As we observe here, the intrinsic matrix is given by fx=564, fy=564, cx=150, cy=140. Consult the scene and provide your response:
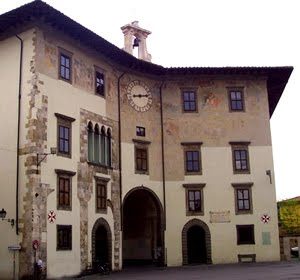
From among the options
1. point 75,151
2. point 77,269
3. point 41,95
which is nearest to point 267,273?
point 77,269

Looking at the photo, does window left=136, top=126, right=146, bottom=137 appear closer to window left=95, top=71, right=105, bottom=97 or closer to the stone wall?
window left=95, top=71, right=105, bottom=97

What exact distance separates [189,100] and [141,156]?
537cm

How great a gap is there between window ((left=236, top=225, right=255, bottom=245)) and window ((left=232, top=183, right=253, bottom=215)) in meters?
0.93

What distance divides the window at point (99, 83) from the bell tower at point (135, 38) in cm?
893

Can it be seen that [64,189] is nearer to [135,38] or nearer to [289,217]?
[135,38]

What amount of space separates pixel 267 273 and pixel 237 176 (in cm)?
1050

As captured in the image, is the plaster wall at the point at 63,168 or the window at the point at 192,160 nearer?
the plaster wall at the point at 63,168

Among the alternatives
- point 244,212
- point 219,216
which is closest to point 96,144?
point 219,216

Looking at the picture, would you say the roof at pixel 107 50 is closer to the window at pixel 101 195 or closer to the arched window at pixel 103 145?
the arched window at pixel 103 145

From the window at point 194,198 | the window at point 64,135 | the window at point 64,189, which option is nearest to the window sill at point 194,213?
the window at point 194,198

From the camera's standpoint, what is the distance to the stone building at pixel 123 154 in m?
26.3

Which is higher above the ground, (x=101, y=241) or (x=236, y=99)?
(x=236, y=99)

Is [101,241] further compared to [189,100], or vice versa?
[189,100]

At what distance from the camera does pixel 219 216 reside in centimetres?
3525
